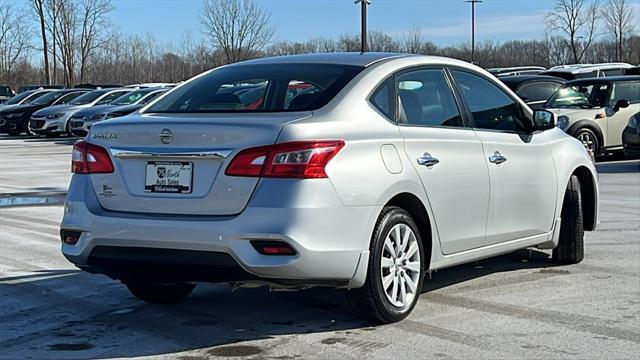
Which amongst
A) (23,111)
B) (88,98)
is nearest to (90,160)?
(88,98)

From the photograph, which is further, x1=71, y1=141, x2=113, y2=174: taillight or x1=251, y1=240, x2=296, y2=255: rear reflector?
x1=71, y1=141, x2=113, y2=174: taillight

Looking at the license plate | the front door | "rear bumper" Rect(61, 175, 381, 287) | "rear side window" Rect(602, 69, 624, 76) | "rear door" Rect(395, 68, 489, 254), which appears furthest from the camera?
"rear side window" Rect(602, 69, 624, 76)

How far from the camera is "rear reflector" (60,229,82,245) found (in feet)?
16.7

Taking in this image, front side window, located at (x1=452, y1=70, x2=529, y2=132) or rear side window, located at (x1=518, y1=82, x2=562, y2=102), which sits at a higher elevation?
rear side window, located at (x1=518, y1=82, x2=562, y2=102)

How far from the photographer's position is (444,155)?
5.55 metres

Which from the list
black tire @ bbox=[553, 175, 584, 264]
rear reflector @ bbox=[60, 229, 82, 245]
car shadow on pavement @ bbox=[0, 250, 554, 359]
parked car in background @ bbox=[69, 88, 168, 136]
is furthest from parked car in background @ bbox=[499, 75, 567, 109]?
rear reflector @ bbox=[60, 229, 82, 245]

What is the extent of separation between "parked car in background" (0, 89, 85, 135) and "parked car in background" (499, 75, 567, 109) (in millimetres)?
17783

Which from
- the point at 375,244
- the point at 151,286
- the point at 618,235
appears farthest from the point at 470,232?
the point at 618,235

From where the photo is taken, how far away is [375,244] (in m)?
4.95

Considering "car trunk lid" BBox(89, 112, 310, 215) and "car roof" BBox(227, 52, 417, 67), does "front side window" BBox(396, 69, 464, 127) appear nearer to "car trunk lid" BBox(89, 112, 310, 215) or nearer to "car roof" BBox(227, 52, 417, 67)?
"car roof" BBox(227, 52, 417, 67)

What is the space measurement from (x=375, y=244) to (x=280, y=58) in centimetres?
171

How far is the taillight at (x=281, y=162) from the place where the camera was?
15.0ft

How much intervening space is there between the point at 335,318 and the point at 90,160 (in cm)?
176

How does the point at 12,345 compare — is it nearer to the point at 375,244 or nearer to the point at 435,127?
the point at 375,244
